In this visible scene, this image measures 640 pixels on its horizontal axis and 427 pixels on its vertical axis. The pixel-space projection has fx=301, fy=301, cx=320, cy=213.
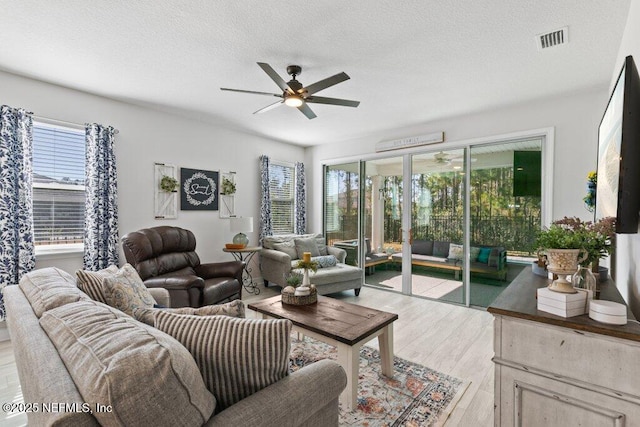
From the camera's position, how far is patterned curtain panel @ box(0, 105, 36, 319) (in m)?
2.87

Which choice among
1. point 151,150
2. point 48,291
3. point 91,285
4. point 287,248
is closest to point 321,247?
point 287,248

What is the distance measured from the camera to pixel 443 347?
293 centimetres

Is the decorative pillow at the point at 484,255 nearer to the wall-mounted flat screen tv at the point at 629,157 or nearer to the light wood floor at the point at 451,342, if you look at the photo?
the light wood floor at the point at 451,342

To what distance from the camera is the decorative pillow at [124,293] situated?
1740 millimetres

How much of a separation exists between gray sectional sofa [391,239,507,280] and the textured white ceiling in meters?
1.94

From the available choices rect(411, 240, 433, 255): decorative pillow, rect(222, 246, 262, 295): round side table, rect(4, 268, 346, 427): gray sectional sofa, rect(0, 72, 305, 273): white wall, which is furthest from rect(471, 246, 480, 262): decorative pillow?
rect(4, 268, 346, 427): gray sectional sofa

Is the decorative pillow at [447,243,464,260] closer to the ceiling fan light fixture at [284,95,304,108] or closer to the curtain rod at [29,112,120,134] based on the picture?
the ceiling fan light fixture at [284,95,304,108]

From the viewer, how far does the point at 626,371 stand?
→ 112cm

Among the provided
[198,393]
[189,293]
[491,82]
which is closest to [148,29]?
[189,293]

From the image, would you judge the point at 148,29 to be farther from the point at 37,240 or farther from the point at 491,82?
the point at 491,82

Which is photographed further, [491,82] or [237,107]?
[237,107]

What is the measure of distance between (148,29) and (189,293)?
7.59 ft

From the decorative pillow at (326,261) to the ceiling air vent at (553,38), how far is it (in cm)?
356

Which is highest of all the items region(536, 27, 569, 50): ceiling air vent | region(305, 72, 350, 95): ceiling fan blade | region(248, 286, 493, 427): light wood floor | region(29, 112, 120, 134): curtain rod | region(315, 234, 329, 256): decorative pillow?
region(536, 27, 569, 50): ceiling air vent
